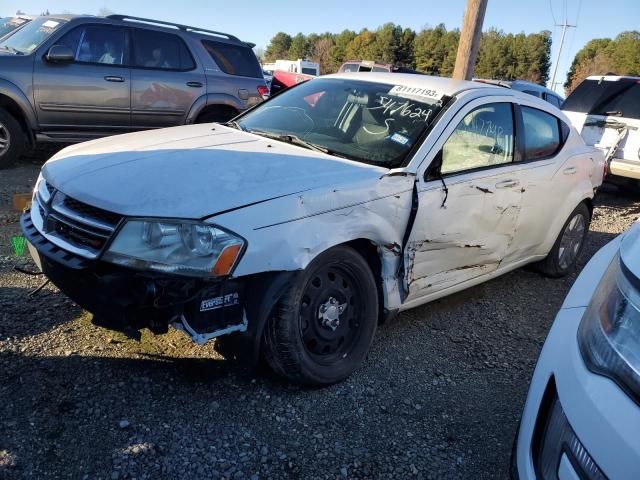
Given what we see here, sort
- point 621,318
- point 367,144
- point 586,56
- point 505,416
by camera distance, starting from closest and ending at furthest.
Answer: point 621,318, point 505,416, point 367,144, point 586,56

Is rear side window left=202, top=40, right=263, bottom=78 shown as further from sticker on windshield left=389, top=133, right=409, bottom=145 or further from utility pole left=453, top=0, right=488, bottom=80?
sticker on windshield left=389, top=133, right=409, bottom=145

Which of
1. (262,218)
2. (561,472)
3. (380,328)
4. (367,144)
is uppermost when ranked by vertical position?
(367,144)

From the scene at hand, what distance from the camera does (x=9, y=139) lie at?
671 centimetres

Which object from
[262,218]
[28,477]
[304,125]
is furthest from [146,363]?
[304,125]

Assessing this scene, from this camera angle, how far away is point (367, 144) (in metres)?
3.43

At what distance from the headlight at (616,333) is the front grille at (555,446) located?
Result: 0.63ft

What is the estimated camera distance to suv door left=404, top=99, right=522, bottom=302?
3.32 m

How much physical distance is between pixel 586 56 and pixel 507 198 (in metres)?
64.6

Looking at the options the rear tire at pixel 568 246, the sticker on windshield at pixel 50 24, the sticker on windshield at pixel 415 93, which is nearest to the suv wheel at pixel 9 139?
the sticker on windshield at pixel 50 24

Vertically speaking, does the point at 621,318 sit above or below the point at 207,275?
above

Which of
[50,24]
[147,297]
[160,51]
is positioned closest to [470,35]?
[160,51]

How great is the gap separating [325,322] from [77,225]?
1.32 m

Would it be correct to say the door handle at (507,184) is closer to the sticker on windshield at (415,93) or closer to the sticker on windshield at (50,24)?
the sticker on windshield at (415,93)

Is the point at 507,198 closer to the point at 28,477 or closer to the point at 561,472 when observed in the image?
the point at 561,472
